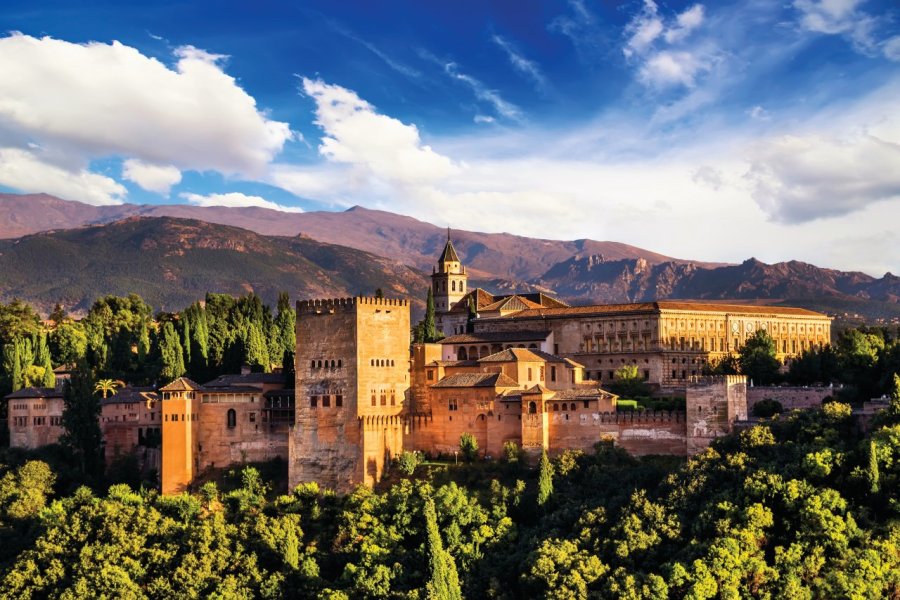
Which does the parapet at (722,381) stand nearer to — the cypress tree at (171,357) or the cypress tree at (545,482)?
the cypress tree at (545,482)

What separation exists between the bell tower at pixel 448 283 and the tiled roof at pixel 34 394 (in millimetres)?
39079

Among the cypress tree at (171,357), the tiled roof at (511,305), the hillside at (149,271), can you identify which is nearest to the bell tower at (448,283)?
the tiled roof at (511,305)

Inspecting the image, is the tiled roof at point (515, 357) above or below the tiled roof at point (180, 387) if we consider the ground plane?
above

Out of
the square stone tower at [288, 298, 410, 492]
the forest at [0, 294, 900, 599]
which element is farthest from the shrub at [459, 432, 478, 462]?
the square stone tower at [288, 298, 410, 492]

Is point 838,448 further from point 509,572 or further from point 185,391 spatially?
point 185,391

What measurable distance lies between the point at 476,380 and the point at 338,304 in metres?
8.00

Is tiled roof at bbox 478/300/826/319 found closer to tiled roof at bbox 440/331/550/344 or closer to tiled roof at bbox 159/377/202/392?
tiled roof at bbox 440/331/550/344

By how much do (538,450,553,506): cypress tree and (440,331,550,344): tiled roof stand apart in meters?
20.6

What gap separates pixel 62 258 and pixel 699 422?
525 feet

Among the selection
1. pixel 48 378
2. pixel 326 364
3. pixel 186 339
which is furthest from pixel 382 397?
pixel 48 378

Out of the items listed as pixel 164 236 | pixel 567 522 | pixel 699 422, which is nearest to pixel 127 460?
pixel 567 522

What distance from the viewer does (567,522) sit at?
158ft

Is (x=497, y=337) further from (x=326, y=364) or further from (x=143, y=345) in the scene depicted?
(x=143, y=345)

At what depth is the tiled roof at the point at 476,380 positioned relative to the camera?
187 ft
